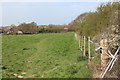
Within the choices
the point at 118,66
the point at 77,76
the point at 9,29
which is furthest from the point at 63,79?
the point at 9,29

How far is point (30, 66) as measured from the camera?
9.06m

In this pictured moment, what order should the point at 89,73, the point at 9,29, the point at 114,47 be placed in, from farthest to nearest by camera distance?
the point at 9,29 → the point at 89,73 → the point at 114,47

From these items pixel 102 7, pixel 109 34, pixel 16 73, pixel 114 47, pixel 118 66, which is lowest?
pixel 16 73

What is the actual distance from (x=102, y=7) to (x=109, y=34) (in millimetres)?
2959

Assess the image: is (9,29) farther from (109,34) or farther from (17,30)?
(109,34)

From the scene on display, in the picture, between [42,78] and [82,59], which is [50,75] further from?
[82,59]

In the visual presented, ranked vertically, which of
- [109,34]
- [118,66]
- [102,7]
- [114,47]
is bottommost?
[118,66]

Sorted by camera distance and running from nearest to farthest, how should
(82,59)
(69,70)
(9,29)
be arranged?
1. (69,70)
2. (82,59)
3. (9,29)

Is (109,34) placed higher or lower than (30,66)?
higher

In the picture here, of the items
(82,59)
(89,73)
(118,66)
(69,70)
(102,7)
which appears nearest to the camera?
(118,66)

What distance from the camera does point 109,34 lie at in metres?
6.46

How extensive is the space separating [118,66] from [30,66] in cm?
477

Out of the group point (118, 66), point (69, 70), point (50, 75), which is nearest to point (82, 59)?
point (69, 70)

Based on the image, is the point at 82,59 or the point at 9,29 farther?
the point at 9,29
